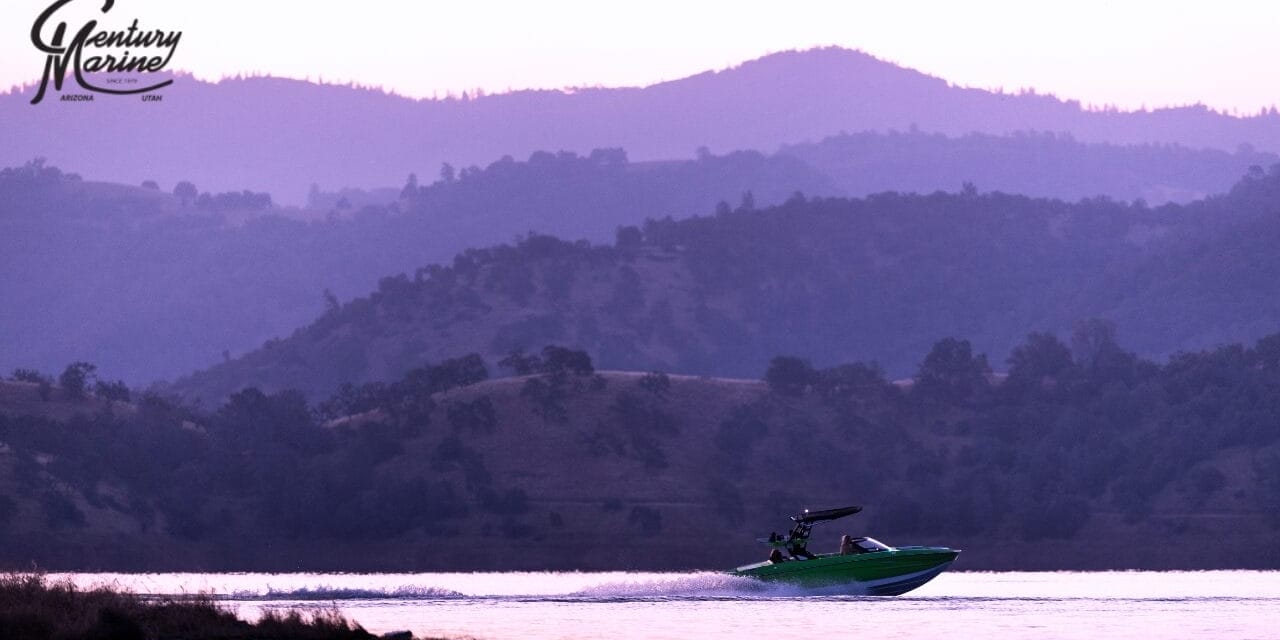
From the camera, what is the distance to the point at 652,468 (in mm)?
162000

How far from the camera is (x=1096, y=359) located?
652 feet

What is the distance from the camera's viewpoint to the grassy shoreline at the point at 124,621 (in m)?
45.2

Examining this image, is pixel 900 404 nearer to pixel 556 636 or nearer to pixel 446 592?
pixel 446 592

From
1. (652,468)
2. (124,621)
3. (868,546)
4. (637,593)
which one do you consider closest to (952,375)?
(652,468)

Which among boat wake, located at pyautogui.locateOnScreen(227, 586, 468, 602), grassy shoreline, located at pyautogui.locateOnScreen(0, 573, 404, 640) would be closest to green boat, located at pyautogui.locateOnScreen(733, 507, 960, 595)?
boat wake, located at pyautogui.locateOnScreen(227, 586, 468, 602)

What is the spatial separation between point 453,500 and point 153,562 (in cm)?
2627

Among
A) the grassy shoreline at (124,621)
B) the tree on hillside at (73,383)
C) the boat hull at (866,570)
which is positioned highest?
the tree on hillside at (73,383)

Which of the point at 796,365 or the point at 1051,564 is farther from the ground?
the point at 796,365

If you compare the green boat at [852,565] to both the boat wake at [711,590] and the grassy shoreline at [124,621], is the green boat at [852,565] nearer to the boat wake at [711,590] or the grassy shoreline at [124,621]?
the boat wake at [711,590]

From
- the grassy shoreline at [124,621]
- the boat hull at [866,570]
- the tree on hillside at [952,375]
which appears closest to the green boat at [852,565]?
the boat hull at [866,570]

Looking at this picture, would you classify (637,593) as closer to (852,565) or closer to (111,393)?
(852,565)

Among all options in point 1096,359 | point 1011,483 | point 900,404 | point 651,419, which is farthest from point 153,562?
point 1096,359

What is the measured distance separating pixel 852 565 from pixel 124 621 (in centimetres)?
3369

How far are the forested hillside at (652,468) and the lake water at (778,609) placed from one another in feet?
131
